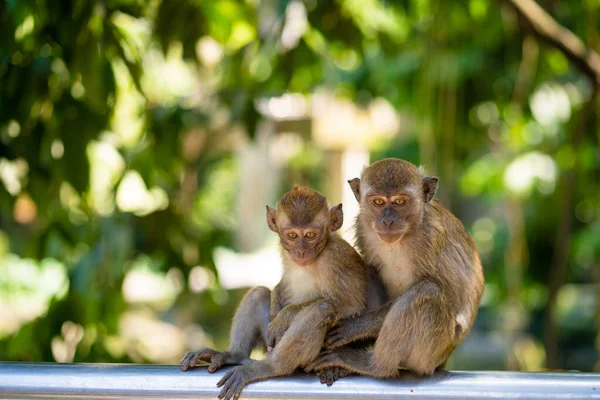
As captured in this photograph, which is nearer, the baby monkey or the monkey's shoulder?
the baby monkey

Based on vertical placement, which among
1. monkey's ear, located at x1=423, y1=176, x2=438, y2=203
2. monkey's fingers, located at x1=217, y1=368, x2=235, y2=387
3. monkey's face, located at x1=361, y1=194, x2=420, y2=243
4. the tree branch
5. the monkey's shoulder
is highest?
the tree branch

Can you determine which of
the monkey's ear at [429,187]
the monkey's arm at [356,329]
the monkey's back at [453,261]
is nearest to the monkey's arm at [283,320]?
the monkey's arm at [356,329]

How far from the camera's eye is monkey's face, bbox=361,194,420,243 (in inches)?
123

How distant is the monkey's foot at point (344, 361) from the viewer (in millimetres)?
2791

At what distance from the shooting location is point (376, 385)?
93.4 inches

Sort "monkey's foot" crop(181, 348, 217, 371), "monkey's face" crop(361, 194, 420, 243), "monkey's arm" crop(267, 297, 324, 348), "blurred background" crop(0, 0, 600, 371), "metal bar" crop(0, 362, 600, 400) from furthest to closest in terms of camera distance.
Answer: "blurred background" crop(0, 0, 600, 371)
"monkey's face" crop(361, 194, 420, 243)
"monkey's arm" crop(267, 297, 324, 348)
"monkey's foot" crop(181, 348, 217, 371)
"metal bar" crop(0, 362, 600, 400)

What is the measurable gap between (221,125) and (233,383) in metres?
4.95

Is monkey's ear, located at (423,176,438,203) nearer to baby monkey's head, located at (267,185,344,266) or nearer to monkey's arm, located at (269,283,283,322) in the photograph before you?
baby monkey's head, located at (267,185,344,266)

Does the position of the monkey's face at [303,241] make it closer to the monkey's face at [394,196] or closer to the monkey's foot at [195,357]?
the monkey's face at [394,196]

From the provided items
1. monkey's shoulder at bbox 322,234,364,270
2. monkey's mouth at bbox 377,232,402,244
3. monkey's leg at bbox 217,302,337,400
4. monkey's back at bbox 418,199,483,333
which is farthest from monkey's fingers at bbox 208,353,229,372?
monkey's back at bbox 418,199,483,333

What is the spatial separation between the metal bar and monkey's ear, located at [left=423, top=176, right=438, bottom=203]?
1.05 meters

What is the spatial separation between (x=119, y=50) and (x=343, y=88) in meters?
3.47

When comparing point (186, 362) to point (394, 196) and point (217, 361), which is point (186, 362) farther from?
point (394, 196)

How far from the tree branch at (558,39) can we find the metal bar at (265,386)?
342 centimetres
